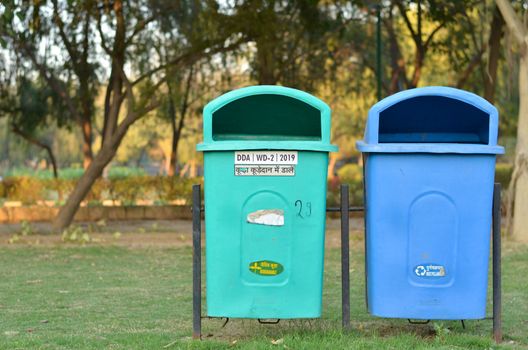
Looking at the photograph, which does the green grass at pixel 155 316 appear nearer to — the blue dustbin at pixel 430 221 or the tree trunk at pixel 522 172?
the blue dustbin at pixel 430 221

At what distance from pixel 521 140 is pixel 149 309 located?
25.2 feet

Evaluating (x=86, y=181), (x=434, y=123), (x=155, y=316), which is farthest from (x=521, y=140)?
(x=155, y=316)

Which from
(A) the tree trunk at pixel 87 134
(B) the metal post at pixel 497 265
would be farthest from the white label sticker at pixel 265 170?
(A) the tree trunk at pixel 87 134

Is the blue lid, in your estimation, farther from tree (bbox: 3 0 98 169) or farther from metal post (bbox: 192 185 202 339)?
tree (bbox: 3 0 98 169)

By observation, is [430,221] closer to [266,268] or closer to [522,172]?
[266,268]

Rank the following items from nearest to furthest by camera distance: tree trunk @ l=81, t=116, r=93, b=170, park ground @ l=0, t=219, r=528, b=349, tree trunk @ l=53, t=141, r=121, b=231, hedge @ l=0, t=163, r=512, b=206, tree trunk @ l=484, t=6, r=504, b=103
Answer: park ground @ l=0, t=219, r=528, b=349
tree trunk @ l=53, t=141, r=121, b=231
tree trunk @ l=484, t=6, r=504, b=103
hedge @ l=0, t=163, r=512, b=206
tree trunk @ l=81, t=116, r=93, b=170

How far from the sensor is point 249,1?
1855 cm

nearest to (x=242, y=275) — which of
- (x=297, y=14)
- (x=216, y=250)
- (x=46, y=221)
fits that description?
(x=216, y=250)

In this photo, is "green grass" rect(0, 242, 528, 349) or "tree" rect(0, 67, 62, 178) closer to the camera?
"green grass" rect(0, 242, 528, 349)

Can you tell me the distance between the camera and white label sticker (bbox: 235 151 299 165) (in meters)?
6.34

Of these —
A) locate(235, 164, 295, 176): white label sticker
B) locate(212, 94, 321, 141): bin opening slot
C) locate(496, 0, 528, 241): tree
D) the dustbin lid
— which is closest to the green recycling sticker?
locate(235, 164, 295, 176): white label sticker

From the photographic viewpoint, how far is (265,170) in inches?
250

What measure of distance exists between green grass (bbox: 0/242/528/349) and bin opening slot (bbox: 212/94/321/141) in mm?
1420

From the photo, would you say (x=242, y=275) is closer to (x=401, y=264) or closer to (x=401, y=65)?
(x=401, y=264)
